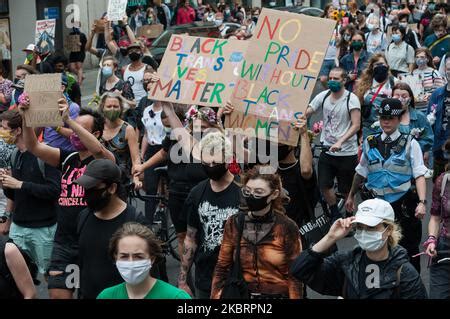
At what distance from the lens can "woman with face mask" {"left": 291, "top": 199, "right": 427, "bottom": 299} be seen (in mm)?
5168

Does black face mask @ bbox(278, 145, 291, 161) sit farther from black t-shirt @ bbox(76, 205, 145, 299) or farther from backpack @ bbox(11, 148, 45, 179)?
black t-shirt @ bbox(76, 205, 145, 299)

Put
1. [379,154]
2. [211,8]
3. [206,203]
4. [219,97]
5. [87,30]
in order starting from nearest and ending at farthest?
1. [206,203]
2. [379,154]
3. [219,97]
4. [87,30]
5. [211,8]

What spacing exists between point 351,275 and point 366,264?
9cm

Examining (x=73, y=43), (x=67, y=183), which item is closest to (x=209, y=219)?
(x=67, y=183)

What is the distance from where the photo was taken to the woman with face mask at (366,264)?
17.0 ft

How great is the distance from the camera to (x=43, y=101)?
7258 millimetres

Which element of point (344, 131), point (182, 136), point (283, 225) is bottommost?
point (344, 131)

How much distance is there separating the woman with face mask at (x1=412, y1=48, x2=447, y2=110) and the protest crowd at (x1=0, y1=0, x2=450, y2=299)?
0.25ft

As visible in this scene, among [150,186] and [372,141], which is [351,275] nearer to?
[372,141]

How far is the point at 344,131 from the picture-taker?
33.9 ft

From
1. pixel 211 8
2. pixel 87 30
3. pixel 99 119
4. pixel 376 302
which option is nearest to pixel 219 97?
pixel 99 119

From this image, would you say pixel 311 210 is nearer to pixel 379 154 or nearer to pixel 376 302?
pixel 379 154

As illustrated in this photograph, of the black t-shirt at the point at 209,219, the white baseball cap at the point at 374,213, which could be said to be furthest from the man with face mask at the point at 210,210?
the white baseball cap at the point at 374,213

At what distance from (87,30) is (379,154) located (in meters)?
22.7
